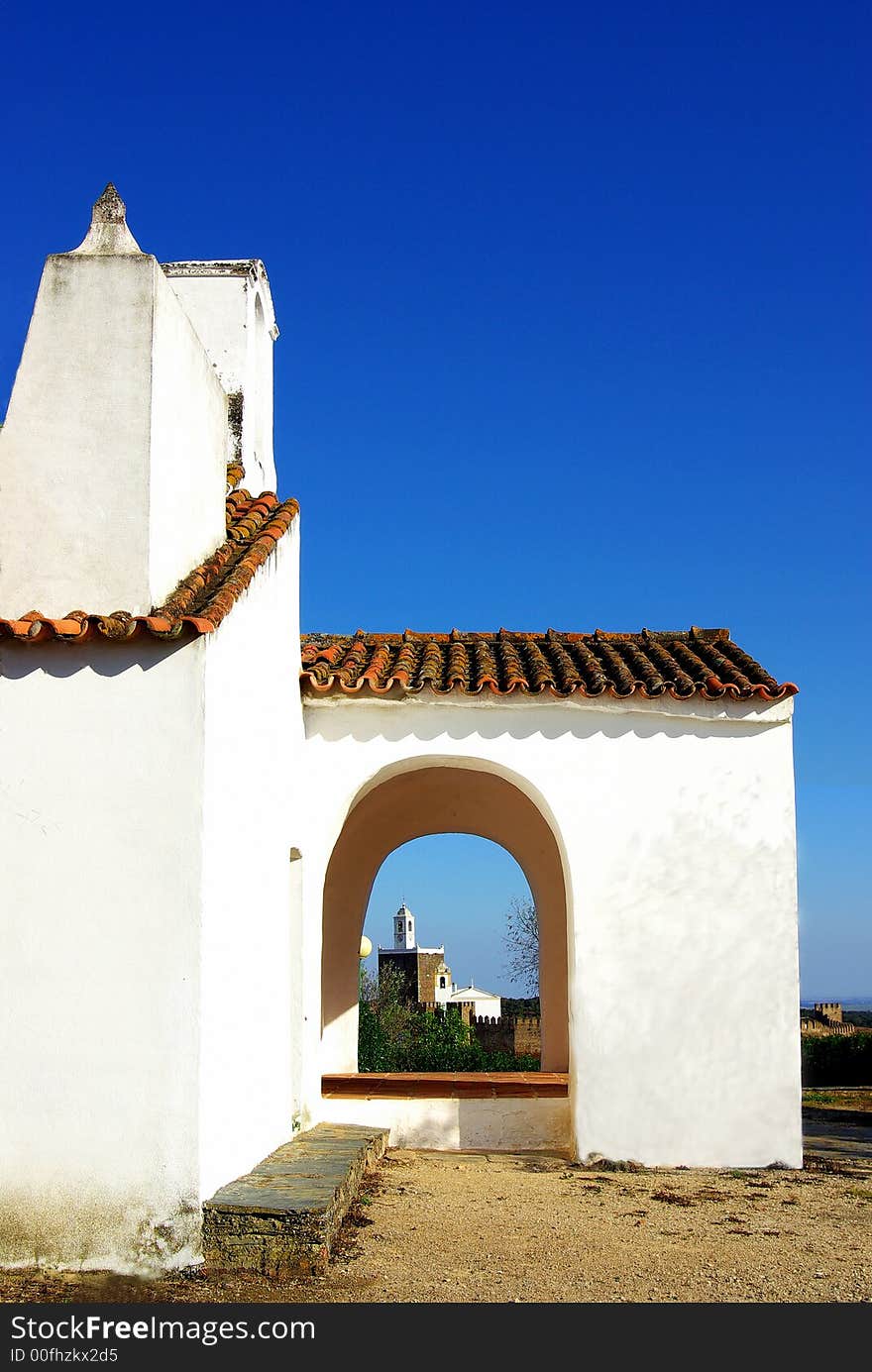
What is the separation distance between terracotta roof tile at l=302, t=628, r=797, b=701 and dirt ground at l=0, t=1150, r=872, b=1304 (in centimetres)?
372

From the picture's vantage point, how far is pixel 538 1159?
10133 mm

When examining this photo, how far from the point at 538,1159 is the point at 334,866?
4821 mm

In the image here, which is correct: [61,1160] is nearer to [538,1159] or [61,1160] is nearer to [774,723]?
[538,1159]

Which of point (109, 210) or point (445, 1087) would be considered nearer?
point (109, 210)

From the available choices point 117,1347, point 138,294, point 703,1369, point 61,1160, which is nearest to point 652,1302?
point 703,1369

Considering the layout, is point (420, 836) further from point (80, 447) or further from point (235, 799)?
point (80, 447)

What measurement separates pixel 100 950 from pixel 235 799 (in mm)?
1279

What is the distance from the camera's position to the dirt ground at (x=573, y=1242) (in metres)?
6.07

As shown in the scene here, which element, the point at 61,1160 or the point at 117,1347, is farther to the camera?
the point at 61,1160

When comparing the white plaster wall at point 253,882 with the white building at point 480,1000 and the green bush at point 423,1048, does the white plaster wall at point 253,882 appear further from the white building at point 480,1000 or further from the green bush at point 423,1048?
the white building at point 480,1000

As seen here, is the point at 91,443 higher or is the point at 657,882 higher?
the point at 91,443

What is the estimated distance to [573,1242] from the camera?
718cm

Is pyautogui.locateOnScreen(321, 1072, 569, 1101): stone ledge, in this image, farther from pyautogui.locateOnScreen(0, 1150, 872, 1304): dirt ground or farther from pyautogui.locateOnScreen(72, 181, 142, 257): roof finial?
pyautogui.locateOnScreen(72, 181, 142, 257): roof finial

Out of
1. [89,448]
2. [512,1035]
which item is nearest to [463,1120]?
[89,448]
